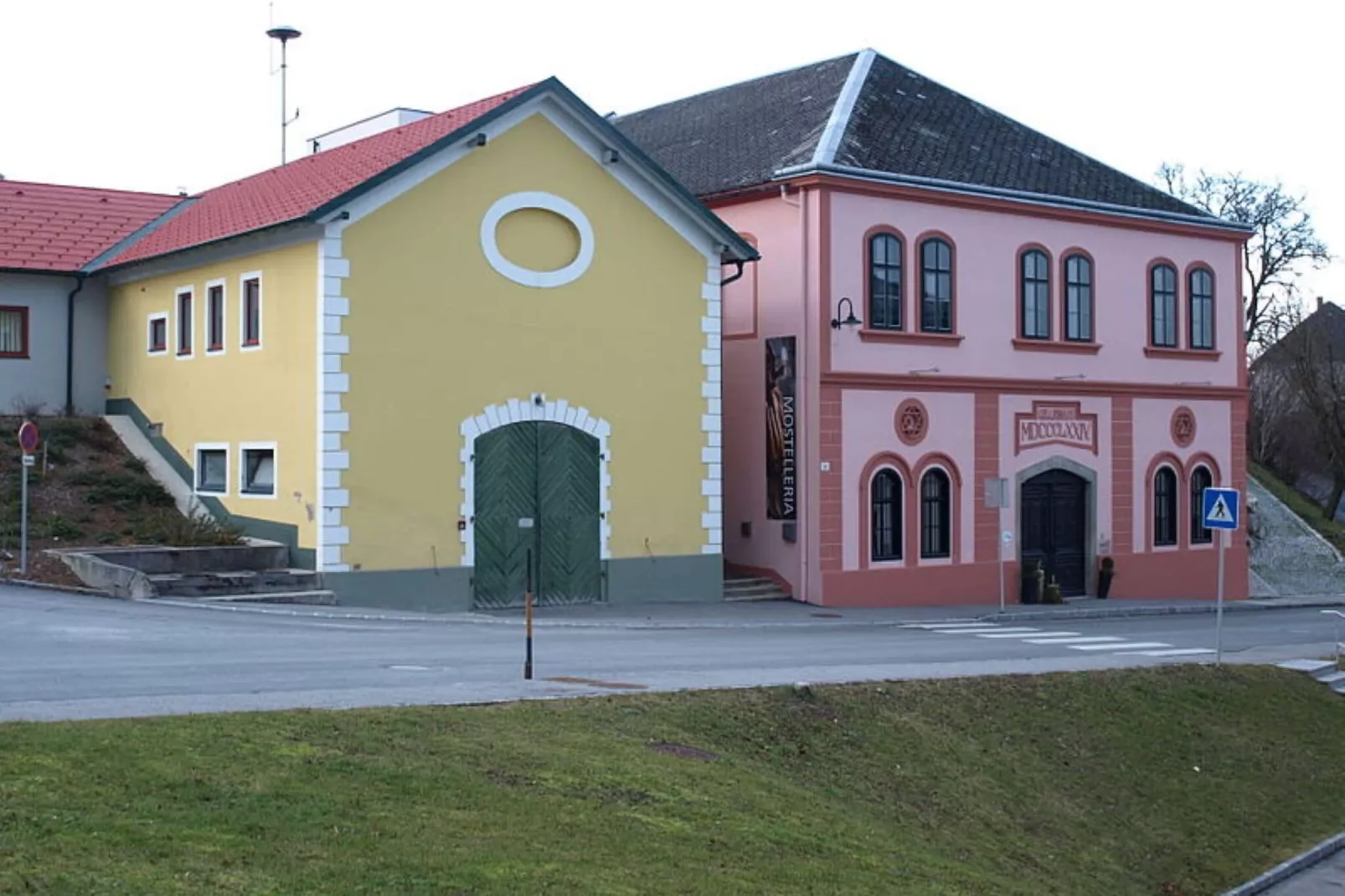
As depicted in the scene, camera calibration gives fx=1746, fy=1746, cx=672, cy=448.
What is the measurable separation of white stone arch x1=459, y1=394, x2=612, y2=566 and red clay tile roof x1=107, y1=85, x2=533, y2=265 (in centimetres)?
409

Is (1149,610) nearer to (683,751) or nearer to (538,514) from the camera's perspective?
(538,514)

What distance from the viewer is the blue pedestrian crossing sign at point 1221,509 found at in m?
22.3

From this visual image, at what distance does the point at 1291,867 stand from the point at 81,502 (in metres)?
19.2

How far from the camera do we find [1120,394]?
36.3m

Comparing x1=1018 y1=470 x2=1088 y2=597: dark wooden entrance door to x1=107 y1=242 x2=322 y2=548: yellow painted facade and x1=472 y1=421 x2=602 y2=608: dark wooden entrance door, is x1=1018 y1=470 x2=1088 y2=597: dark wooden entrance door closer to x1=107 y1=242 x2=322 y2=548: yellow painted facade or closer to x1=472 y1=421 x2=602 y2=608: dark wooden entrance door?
x1=472 y1=421 x2=602 y2=608: dark wooden entrance door

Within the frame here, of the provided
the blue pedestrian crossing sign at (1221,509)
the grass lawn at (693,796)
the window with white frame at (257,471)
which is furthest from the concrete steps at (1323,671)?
the window with white frame at (257,471)

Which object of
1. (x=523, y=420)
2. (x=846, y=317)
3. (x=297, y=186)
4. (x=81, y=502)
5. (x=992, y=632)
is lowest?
(x=992, y=632)

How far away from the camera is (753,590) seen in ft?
101

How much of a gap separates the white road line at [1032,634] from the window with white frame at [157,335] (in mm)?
14800

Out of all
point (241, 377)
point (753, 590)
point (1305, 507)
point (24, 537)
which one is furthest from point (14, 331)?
point (1305, 507)

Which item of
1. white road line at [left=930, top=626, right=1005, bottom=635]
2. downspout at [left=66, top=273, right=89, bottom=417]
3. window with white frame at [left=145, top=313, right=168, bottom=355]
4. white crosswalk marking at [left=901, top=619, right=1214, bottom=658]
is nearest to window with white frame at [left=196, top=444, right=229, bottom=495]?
window with white frame at [left=145, top=313, right=168, bottom=355]

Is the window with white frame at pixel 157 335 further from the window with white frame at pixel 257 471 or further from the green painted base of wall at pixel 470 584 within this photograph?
the green painted base of wall at pixel 470 584

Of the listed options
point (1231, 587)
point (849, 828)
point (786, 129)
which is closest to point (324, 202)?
point (786, 129)

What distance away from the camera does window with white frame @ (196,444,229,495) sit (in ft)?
92.4
